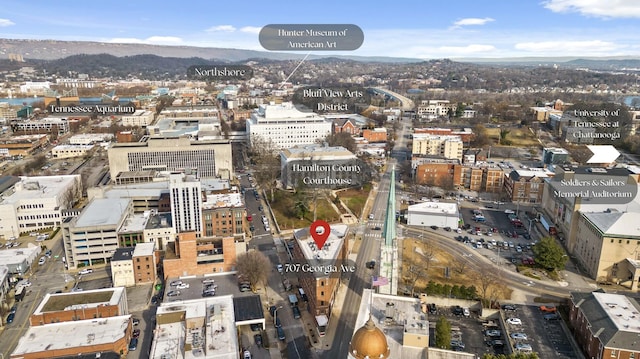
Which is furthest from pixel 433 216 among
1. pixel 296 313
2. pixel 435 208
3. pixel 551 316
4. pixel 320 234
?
pixel 296 313

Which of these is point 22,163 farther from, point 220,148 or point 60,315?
point 60,315

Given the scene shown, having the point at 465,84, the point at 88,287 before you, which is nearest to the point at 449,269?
the point at 88,287

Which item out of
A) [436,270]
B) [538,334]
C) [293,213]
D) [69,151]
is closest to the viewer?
[538,334]

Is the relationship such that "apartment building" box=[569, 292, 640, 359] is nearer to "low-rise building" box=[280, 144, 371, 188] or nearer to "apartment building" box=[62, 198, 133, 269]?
"low-rise building" box=[280, 144, 371, 188]

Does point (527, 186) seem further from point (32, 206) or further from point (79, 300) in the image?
point (32, 206)

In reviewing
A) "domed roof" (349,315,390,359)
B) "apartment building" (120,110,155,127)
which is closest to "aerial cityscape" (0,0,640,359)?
"domed roof" (349,315,390,359)

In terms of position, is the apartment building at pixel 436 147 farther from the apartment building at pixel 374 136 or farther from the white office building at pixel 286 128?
the white office building at pixel 286 128

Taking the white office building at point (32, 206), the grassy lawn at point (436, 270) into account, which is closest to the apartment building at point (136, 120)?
the white office building at point (32, 206)
